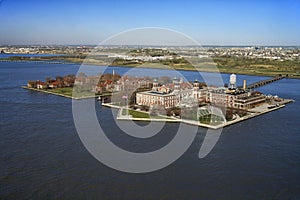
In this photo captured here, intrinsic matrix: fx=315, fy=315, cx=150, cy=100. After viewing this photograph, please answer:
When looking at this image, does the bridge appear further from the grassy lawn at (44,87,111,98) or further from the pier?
the grassy lawn at (44,87,111,98)

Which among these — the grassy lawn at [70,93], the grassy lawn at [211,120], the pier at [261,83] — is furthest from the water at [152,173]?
the pier at [261,83]

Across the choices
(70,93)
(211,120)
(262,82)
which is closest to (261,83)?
(262,82)

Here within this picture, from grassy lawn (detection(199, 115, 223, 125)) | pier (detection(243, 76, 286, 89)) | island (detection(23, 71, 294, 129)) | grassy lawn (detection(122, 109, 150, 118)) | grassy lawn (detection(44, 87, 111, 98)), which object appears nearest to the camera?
grassy lawn (detection(199, 115, 223, 125))

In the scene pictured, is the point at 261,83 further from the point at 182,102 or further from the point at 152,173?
the point at 152,173

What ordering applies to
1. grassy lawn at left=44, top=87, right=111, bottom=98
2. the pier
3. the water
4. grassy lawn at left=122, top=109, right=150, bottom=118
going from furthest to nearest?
the pier, grassy lawn at left=44, top=87, right=111, bottom=98, grassy lawn at left=122, top=109, right=150, bottom=118, the water

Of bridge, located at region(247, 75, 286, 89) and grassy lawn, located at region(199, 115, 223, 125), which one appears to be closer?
grassy lawn, located at region(199, 115, 223, 125)

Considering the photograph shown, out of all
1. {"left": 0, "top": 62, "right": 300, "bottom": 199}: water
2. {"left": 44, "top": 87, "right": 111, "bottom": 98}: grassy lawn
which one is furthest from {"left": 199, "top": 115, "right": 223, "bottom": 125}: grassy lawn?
{"left": 44, "top": 87, "right": 111, "bottom": 98}: grassy lawn

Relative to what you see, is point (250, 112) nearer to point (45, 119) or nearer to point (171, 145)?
point (171, 145)

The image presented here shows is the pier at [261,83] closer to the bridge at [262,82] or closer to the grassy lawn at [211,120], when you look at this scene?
the bridge at [262,82]

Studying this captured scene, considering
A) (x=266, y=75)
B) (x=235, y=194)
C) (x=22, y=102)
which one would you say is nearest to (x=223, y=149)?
(x=235, y=194)
